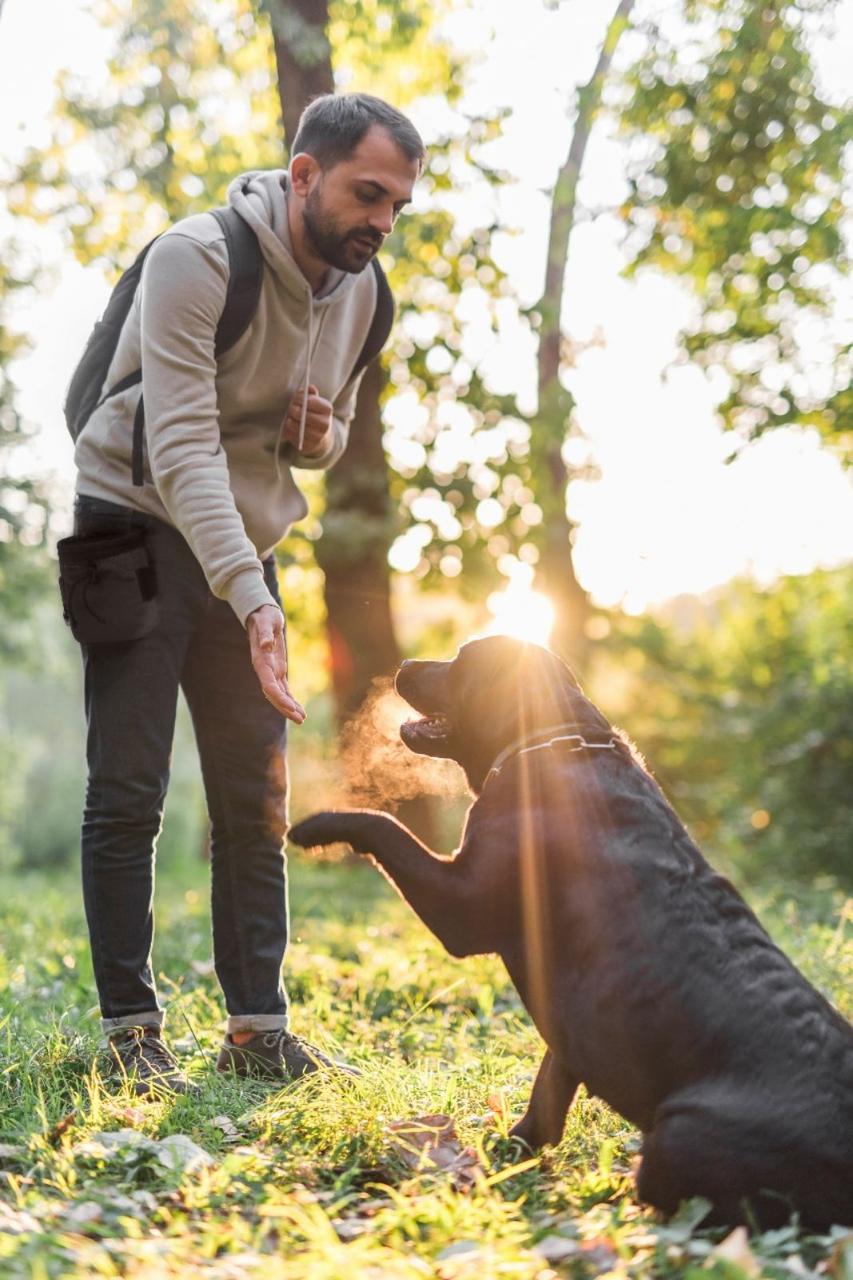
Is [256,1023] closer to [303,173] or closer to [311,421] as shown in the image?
[311,421]

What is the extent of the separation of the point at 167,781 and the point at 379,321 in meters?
1.68

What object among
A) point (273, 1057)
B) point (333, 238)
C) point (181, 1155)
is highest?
point (333, 238)

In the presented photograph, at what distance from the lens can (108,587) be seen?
3.78m

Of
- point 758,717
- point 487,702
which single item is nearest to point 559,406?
point 758,717

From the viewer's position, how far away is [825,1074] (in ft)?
9.34

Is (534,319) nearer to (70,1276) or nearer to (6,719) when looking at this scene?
(70,1276)

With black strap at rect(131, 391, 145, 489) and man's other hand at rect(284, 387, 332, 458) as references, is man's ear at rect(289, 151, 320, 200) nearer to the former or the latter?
man's other hand at rect(284, 387, 332, 458)

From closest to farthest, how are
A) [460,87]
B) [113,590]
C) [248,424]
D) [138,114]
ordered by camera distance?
[113,590], [248,424], [460,87], [138,114]

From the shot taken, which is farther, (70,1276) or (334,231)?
(334,231)

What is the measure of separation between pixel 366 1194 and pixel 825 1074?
106 centimetres

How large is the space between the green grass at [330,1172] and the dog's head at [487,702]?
3.07 feet

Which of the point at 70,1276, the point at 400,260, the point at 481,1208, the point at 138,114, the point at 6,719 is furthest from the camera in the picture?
the point at 6,719

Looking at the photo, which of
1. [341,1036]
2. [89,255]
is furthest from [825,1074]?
[89,255]

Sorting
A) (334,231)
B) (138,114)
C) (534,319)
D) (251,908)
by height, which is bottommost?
(251,908)
